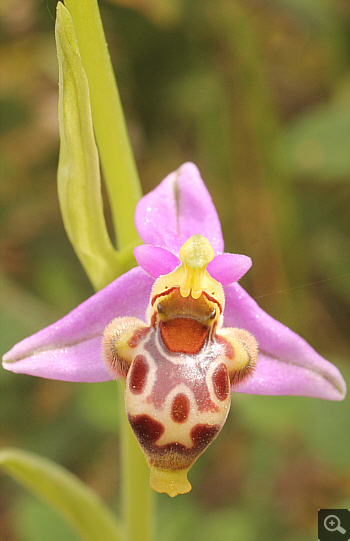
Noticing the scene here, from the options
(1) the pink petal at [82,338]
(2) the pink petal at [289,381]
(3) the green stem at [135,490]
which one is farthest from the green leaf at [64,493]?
(2) the pink petal at [289,381]

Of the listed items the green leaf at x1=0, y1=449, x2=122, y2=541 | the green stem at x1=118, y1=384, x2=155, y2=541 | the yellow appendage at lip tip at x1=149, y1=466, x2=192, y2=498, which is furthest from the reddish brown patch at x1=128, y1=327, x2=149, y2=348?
the green leaf at x1=0, y1=449, x2=122, y2=541

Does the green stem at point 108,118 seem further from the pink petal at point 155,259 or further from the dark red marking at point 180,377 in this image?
the dark red marking at point 180,377

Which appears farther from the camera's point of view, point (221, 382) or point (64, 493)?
point (64, 493)

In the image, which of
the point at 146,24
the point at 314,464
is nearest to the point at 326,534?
the point at 314,464

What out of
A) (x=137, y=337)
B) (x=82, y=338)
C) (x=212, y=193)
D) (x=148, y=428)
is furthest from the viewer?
(x=212, y=193)

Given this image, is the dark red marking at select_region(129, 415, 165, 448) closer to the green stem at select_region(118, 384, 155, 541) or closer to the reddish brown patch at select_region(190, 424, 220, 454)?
the reddish brown patch at select_region(190, 424, 220, 454)

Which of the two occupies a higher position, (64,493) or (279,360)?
(279,360)

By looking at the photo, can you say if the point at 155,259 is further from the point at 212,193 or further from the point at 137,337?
the point at 212,193

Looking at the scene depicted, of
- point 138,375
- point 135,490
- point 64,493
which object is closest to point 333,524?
point 135,490
